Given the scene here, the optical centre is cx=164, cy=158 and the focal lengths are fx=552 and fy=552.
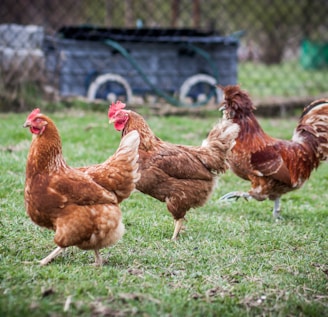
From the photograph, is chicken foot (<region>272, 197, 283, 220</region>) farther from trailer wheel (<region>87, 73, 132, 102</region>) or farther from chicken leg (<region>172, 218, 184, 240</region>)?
trailer wheel (<region>87, 73, 132, 102</region>)

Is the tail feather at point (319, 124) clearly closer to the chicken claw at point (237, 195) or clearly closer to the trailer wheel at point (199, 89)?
the chicken claw at point (237, 195)

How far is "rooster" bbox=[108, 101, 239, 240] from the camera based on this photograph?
562 cm

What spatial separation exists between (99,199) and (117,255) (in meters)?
0.73

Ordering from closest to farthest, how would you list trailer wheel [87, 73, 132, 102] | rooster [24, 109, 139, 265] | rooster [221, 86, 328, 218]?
rooster [24, 109, 139, 265] → rooster [221, 86, 328, 218] → trailer wheel [87, 73, 132, 102]

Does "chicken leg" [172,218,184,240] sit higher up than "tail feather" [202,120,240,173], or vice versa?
"tail feather" [202,120,240,173]

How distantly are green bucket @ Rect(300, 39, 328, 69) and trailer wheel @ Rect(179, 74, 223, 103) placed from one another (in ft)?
54.0

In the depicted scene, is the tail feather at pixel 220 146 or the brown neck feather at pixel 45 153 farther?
the tail feather at pixel 220 146

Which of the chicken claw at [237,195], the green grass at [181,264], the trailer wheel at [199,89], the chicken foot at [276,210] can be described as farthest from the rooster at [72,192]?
the trailer wheel at [199,89]

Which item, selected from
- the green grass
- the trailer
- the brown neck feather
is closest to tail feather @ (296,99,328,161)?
the green grass

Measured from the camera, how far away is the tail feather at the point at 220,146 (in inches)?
231

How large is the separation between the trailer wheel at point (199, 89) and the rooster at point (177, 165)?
6714 millimetres

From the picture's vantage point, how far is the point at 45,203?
436 centimetres

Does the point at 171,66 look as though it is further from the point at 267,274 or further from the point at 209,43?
the point at 267,274

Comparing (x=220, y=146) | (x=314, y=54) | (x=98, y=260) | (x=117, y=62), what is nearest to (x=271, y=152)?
(x=220, y=146)
